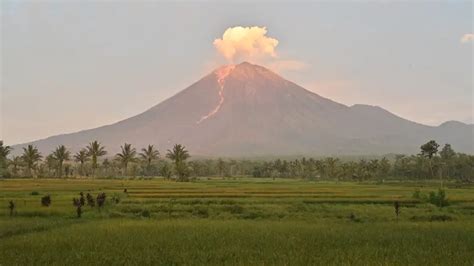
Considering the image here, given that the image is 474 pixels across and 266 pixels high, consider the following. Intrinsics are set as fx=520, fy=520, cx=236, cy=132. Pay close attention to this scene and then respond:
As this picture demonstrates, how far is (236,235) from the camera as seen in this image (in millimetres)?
23328

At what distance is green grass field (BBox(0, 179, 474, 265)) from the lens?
17562 millimetres

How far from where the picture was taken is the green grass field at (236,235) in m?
17.6

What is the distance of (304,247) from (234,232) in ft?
16.9

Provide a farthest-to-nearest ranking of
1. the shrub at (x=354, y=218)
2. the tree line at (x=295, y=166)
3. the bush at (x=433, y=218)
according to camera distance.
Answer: the tree line at (x=295, y=166) < the bush at (x=433, y=218) < the shrub at (x=354, y=218)

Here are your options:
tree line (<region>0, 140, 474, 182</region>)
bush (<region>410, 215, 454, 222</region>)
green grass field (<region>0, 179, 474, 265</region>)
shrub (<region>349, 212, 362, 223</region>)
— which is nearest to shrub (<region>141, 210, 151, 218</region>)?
green grass field (<region>0, 179, 474, 265</region>)

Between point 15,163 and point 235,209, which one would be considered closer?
point 235,209

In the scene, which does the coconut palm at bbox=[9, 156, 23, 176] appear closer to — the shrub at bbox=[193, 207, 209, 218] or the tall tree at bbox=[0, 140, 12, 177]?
the tall tree at bbox=[0, 140, 12, 177]

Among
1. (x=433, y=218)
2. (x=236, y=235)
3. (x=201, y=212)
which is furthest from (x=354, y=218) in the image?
(x=236, y=235)

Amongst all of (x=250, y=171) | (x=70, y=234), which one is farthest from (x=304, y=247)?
(x=250, y=171)

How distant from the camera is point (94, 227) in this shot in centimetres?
2639

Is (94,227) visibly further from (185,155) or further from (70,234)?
(185,155)

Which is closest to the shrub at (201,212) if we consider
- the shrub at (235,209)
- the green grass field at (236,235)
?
the green grass field at (236,235)

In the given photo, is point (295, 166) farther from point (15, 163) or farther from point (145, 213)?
point (145, 213)

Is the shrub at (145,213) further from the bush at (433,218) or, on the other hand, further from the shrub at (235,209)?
the bush at (433,218)
